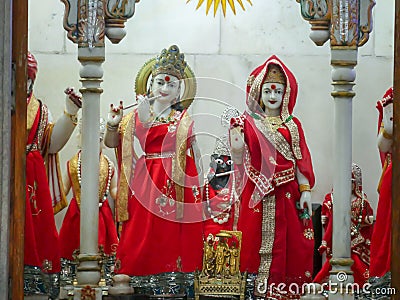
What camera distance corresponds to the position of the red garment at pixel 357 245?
7.30m

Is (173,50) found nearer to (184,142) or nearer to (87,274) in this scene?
(184,142)

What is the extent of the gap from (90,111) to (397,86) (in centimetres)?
266

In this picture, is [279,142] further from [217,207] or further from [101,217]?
[101,217]

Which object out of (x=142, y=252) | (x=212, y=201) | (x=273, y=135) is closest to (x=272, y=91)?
(x=273, y=135)

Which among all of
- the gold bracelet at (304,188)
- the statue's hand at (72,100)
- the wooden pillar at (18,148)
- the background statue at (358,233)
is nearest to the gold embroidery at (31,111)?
the statue's hand at (72,100)

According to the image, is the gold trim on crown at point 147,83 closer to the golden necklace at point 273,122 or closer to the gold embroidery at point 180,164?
the gold embroidery at point 180,164

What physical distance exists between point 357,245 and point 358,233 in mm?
77

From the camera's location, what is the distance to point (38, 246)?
6.97m

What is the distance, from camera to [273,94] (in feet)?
23.8

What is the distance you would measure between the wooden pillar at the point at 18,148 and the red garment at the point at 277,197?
10.1ft

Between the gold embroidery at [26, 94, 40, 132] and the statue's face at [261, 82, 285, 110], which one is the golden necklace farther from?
the gold embroidery at [26, 94, 40, 132]

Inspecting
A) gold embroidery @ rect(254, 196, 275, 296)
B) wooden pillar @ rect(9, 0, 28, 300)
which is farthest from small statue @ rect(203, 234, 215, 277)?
wooden pillar @ rect(9, 0, 28, 300)

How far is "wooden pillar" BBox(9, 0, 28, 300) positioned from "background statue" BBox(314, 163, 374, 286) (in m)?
3.45

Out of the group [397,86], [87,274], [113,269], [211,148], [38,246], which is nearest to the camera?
[397,86]
